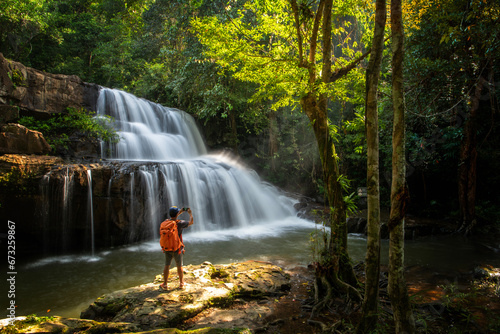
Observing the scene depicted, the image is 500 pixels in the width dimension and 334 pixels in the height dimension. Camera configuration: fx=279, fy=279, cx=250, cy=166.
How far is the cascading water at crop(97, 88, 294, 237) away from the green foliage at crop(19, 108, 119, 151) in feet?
1.82

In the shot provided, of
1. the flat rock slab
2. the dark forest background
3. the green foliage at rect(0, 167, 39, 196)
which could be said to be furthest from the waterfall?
the flat rock slab

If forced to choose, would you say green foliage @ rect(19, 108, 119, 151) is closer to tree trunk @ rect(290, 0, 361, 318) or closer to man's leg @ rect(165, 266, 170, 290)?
man's leg @ rect(165, 266, 170, 290)

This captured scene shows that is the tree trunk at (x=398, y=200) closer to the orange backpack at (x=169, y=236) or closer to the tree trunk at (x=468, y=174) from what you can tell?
the orange backpack at (x=169, y=236)

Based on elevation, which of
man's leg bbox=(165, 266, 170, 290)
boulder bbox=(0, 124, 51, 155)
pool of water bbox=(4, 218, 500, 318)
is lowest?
pool of water bbox=(4, 218, 500, 318)

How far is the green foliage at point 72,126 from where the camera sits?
10867 mm

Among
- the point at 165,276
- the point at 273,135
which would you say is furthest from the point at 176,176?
the point at 273,135

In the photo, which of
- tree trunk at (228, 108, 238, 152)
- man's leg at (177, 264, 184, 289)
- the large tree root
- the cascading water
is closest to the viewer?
the large tree root

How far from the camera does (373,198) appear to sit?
10.5ft

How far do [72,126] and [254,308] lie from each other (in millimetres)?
11037

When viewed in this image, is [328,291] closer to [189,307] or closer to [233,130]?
[189,307]

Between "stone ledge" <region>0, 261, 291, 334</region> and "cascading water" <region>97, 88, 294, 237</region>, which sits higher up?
"cascading water" <region>97, 88, 294, 237</region>

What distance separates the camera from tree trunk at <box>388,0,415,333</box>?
9.73 ft

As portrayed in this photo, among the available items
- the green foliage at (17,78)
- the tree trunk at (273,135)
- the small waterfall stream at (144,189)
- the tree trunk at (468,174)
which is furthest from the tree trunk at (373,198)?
the tree trunk at (273,135)

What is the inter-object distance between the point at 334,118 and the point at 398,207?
15186mm
